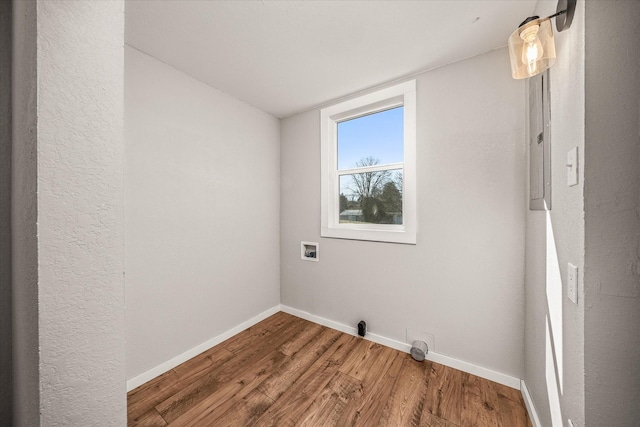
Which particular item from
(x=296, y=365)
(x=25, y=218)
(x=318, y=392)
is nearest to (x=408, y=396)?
(x=318, y=392)

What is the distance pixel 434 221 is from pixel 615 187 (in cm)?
121

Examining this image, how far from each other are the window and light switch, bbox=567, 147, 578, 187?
44.8 inches

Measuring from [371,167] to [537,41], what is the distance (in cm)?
149

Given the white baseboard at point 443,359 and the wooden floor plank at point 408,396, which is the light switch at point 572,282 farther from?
the white baseboard at point 443,359

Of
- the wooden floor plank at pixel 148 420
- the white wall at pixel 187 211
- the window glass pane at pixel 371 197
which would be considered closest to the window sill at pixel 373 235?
the window glass pane at pixel 371 197

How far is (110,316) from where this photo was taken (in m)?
0.70

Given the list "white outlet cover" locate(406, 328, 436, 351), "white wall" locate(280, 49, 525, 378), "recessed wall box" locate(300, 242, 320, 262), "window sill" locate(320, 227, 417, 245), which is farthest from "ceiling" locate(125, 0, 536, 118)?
"white outlet cover" locate(406, 328, 436, 351)

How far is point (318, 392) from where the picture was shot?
1627 mm

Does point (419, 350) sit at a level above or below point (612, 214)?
below

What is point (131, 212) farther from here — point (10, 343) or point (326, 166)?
point (326, 166)

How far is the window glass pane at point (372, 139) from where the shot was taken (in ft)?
7.38

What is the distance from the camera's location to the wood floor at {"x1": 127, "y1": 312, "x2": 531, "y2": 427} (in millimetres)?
1424

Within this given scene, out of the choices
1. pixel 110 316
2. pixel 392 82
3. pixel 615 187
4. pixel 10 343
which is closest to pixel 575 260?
pixel 615 187

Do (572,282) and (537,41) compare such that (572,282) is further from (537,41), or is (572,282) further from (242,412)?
(242,412)
